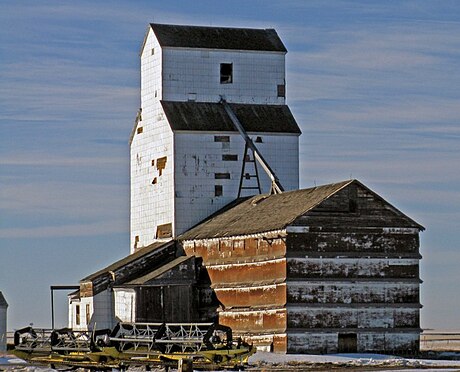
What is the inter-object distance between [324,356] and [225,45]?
836 inches

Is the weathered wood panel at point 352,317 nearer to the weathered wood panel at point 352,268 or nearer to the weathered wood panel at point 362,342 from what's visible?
the weathered wood panel at point 362,342

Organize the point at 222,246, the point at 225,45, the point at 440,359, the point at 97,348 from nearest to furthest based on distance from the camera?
the point at 97,348, the point at 440,359, the point at 222,246, the point at 225,45

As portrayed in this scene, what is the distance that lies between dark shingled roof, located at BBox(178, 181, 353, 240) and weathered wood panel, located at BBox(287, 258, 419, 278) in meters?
1.85

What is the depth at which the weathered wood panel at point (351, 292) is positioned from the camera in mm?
60031

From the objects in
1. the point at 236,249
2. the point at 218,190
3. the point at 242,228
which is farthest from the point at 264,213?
the point at 218,190

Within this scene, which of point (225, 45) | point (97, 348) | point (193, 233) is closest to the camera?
point (97, 348)

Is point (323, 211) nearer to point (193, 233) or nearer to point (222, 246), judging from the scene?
point (222, 246)

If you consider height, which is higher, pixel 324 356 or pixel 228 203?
pixel 228 203

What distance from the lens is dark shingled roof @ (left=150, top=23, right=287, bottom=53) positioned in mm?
74250

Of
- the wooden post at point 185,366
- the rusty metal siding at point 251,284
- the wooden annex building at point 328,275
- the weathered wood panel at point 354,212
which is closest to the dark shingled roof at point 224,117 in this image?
the rusty metal siding at point 251,284

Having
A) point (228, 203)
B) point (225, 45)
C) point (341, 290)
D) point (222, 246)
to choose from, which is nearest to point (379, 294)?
point (341, 290)

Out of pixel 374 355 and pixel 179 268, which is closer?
pixel 374 355

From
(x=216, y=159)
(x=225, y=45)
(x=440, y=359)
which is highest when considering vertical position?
(x=225, y=45)

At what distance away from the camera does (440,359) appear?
58562 mm
